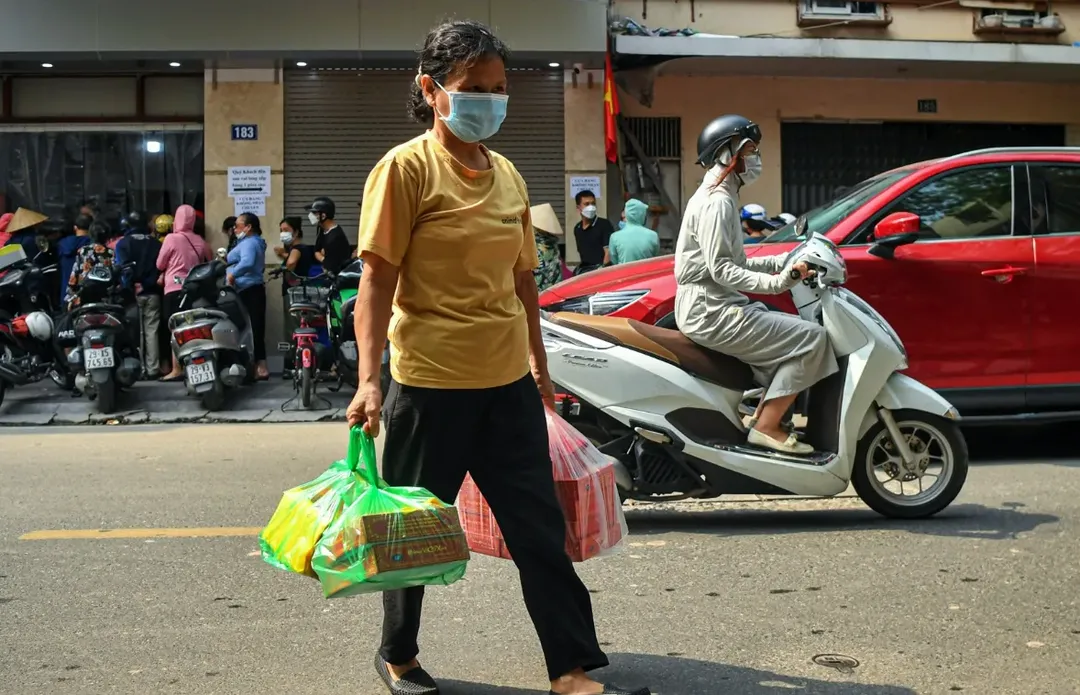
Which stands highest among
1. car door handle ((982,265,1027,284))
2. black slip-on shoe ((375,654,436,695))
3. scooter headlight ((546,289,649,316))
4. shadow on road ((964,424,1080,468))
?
car door handle ((982,265,1027,284))

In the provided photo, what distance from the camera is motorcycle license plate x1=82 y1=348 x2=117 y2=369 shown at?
11344mm

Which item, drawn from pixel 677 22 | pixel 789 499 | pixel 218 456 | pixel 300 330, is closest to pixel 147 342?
pixel 300 330

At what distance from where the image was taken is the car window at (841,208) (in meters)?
8.07

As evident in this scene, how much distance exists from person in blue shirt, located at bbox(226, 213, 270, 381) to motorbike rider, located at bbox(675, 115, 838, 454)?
7.37m

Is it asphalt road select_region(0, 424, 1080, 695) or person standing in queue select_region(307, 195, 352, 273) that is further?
person standing in queue select_region(307, 195, 352, 273)

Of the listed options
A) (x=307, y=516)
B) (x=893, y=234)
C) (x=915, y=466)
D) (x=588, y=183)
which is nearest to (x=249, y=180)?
(x=588, y=183)

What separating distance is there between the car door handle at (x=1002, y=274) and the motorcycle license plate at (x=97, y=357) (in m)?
7.45

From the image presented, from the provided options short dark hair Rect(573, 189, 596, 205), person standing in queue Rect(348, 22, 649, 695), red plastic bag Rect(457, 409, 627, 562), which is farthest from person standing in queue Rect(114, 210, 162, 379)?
person standing in queue Rect(348, 22, 649, 695)

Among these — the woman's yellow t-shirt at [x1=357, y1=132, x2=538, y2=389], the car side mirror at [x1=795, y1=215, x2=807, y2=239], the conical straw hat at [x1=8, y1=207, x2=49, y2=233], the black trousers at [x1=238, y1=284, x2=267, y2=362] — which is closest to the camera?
the woman's yellow t-shirt at [x1=357, y1=132, x2=538, y2=389]

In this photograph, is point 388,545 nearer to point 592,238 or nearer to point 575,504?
point 575,504

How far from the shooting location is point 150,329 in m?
13.2

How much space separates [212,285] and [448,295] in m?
8.74

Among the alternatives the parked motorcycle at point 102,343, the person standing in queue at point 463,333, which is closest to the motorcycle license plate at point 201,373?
the parked motorcycle at point 102,343

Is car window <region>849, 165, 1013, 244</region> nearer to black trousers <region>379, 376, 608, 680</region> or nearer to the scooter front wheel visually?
the scooter front wheel
